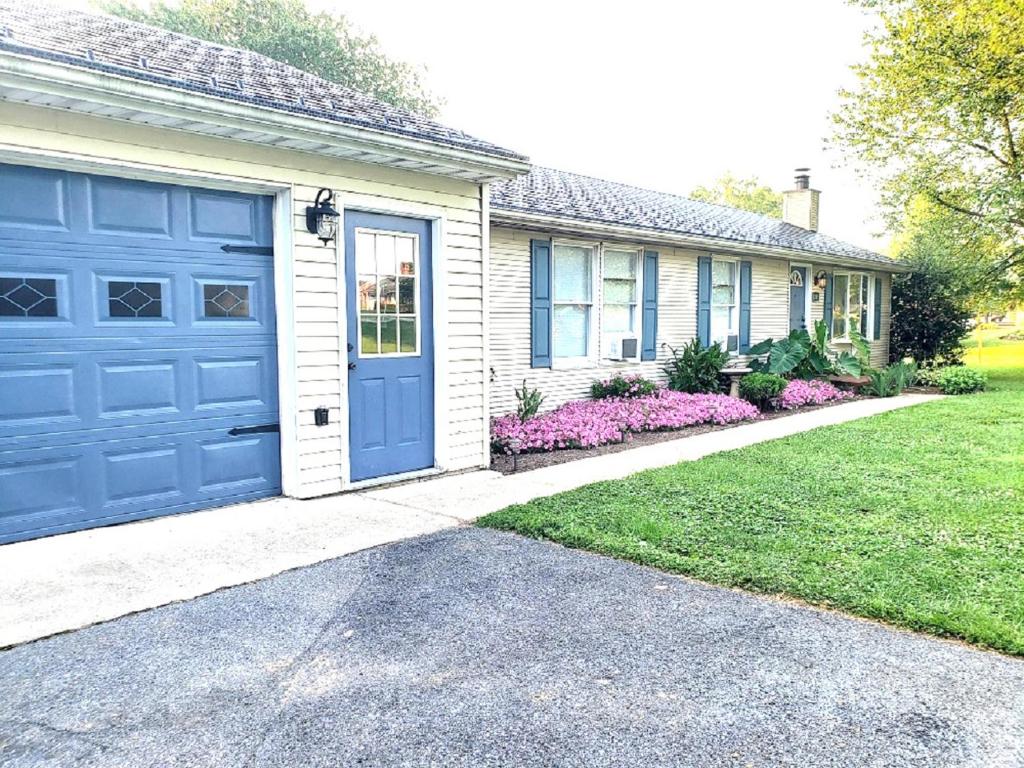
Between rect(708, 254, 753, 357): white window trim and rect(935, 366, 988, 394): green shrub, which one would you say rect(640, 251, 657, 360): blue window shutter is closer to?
rect(708, 254, 753, 357): white window trim

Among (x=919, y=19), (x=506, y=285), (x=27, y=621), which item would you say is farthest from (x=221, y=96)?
(x=919, y=19)

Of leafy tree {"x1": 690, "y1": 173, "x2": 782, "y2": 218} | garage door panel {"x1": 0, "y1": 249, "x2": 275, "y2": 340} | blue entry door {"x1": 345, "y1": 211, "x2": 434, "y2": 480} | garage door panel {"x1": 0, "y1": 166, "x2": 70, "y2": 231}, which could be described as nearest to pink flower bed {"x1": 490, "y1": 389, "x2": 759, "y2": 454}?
blue entry door {"x1": 345, "y1": 211, "x2": 434, "y2": 480}

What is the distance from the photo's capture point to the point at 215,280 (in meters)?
4.87

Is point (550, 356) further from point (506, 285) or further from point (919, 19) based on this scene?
point (919, 19)

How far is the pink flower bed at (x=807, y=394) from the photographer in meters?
10.9

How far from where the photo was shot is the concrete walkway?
3363 mm

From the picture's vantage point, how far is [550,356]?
9.16 metres

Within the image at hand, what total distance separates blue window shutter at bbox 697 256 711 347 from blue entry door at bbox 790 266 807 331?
116 inches

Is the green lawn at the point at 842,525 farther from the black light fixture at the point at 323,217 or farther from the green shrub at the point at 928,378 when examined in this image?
the green shrub at the point at 928,378

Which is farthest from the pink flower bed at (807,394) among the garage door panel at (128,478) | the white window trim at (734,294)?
the garage door panel at (128,478)

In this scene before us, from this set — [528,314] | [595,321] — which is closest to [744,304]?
[595,321]

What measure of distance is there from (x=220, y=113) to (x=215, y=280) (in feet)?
3.63

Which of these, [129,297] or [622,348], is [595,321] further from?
[129,297]

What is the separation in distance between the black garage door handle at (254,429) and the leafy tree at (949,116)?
15.7m
